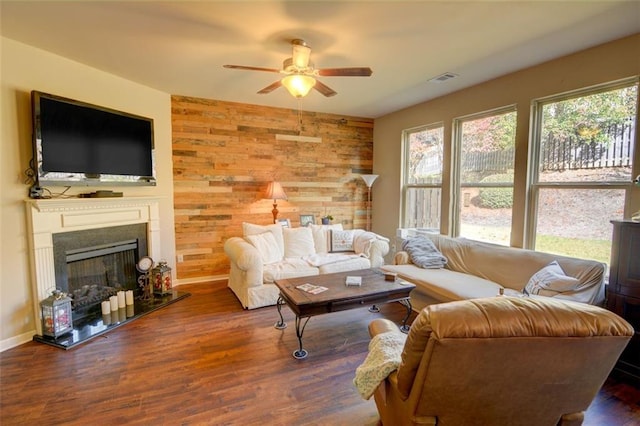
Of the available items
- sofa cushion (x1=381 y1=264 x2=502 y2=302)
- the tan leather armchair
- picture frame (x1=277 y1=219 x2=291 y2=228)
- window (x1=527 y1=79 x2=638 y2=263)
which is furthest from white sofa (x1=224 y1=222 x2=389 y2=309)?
the tan leather armchair

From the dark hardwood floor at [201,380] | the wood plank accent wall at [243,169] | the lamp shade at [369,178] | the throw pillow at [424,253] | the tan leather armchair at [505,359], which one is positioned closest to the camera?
the tan leather armchair at [505,359]

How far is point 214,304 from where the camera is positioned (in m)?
3.73

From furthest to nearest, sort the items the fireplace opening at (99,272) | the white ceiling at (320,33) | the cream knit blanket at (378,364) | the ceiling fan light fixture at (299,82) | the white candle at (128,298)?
the white candle at (128,298), the fireplace opening at (99,272), the ceiling fan light fixture at (299,82), the white ceiling at (320,33), the cream knit blanket at (378,364)

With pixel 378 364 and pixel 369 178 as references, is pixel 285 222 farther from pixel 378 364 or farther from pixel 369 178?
pixel 378 364

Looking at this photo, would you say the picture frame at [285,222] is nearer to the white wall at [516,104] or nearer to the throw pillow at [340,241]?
the throw pillow at [340,241]

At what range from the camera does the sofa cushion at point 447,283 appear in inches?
114

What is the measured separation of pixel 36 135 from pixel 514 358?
12.6 feet

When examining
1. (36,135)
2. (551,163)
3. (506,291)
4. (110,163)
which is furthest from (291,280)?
(551,163)

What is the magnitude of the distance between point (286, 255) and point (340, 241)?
0.86 m

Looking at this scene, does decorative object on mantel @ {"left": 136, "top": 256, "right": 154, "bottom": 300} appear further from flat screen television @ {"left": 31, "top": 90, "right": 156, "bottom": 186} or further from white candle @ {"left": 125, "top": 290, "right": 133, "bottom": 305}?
flat screen television @ {"left": 31, "top": 90, "right": 156, "bottom": 186}

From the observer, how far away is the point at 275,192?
184 inches

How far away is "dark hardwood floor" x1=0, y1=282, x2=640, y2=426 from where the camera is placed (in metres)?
1.93

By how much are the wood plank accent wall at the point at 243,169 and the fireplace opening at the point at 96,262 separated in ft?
2.23

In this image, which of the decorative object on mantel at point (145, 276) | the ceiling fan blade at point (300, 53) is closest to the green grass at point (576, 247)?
the ceiling fan blade at point (300, 53)
